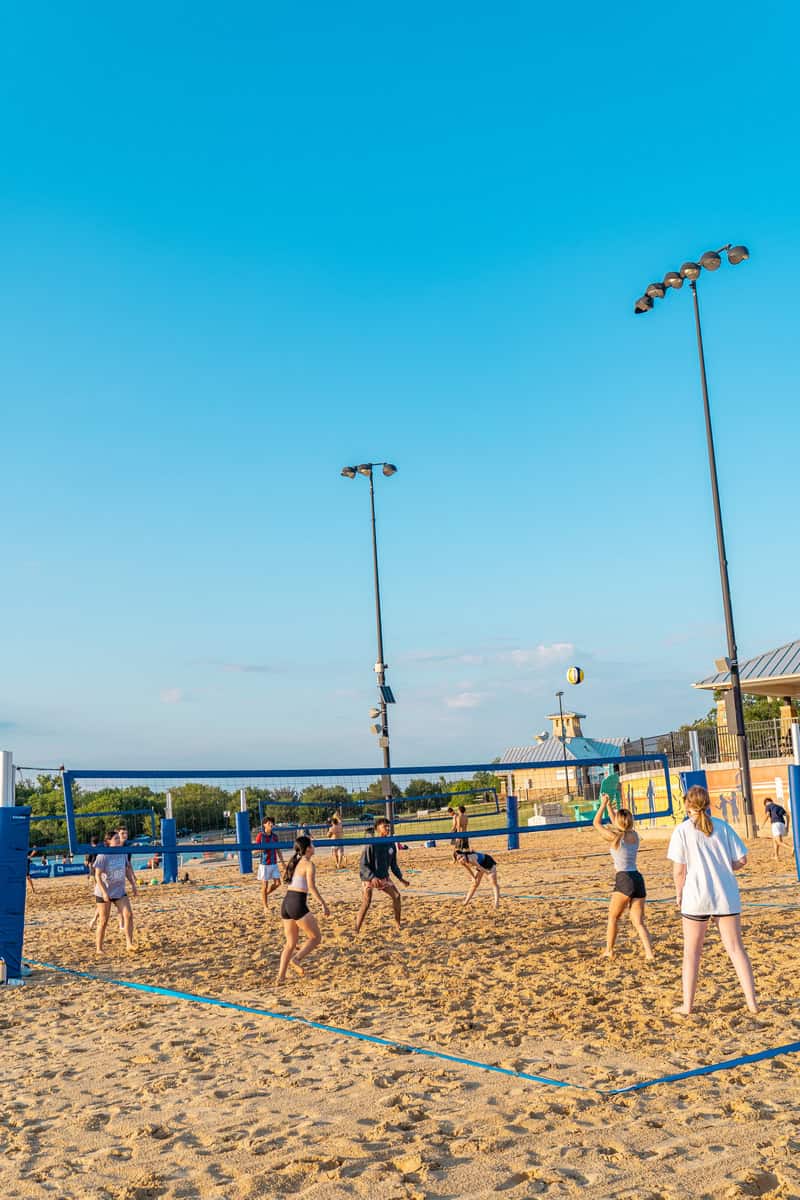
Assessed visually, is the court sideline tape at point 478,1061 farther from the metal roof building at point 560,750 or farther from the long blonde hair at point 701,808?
the metal roof building at point 560,750

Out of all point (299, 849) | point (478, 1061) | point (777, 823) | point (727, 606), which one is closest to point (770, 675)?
point (727, 606)

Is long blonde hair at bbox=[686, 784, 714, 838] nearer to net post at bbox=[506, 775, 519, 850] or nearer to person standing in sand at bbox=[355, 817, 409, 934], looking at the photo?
person standing in sand at bbox=[355, 817, 409, 934]

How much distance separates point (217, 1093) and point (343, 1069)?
0.76 m

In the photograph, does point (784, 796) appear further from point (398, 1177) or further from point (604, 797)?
point (398, 1177)

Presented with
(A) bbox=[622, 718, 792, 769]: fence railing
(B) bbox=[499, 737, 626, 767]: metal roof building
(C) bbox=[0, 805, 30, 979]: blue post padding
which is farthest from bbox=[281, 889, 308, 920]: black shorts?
(B) bbox=[499, 737, 626, 767]: metal roof building

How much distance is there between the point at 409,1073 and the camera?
5.83 m

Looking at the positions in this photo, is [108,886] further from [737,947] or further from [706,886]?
[737,947]

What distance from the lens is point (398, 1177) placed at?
14.0 ft

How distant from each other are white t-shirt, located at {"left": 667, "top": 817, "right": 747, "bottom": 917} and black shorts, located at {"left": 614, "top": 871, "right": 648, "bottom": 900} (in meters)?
2.40

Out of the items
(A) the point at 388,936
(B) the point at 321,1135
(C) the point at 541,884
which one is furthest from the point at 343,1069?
(C) the point at 541,884

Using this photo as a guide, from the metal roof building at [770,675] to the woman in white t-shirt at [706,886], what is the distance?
22.7 metres

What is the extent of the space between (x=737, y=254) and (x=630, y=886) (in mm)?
15569

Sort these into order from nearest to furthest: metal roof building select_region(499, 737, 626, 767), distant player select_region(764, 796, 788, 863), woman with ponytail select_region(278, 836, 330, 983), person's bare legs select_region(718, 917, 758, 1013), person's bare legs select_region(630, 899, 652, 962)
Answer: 1. person's bare legs select_region(718, 917, 758, 1013)
2. person's bare legs select_region(630, 899, 652, 962)
3. woman with ponytail select_region(278, 836, 330, 983)
4. distant player select_region(764, 796, 788, 863)
5. metal roof building select_region(499, 737, 626, 767)

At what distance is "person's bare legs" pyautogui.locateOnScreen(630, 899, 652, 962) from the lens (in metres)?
8.90
